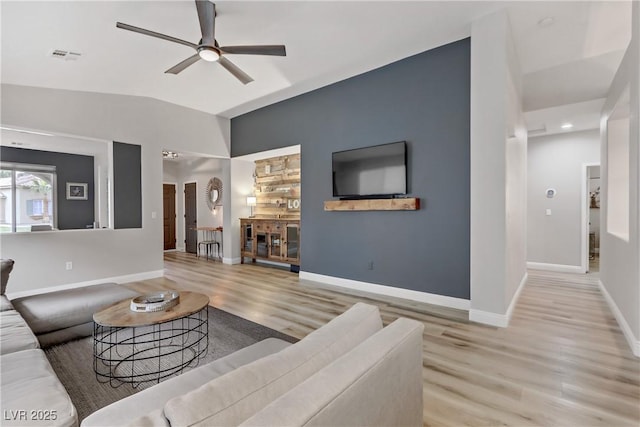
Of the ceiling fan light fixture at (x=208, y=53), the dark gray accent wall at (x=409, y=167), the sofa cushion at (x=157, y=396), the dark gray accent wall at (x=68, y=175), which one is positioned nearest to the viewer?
the sofa cushion at (x=157, y=396)

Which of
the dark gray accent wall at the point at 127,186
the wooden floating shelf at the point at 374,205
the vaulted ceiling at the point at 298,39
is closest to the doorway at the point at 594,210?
the vaulted ceiling at the point at 298,39

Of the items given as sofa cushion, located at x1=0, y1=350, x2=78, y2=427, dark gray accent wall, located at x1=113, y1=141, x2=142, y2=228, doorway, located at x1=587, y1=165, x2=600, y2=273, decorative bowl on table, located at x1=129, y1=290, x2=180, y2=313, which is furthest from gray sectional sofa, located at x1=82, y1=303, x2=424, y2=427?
doorway, located at x1=587, y1=165, x2=600, y2=273

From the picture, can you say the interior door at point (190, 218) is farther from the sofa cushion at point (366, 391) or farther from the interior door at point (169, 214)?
the sofa cushion at point (366, 391)

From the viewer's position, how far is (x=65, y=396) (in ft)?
4.11

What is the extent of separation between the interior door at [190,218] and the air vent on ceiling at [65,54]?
17.5 feet

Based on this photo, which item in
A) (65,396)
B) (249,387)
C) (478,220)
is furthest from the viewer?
(478,220)

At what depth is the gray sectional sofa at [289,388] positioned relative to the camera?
28.6 inches

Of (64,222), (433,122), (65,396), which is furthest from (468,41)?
(64,222)

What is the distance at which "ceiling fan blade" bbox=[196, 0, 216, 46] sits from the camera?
262 centimetres

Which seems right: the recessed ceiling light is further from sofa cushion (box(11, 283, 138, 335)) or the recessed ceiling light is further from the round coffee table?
sofa cushion (box(11, 283, 138, 335))

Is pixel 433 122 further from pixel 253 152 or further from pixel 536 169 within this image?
pixel 536 169

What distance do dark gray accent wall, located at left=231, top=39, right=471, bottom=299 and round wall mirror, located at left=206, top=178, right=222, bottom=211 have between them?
3.34 metres

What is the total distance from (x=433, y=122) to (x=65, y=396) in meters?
4.02

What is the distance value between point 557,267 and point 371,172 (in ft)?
15.4
